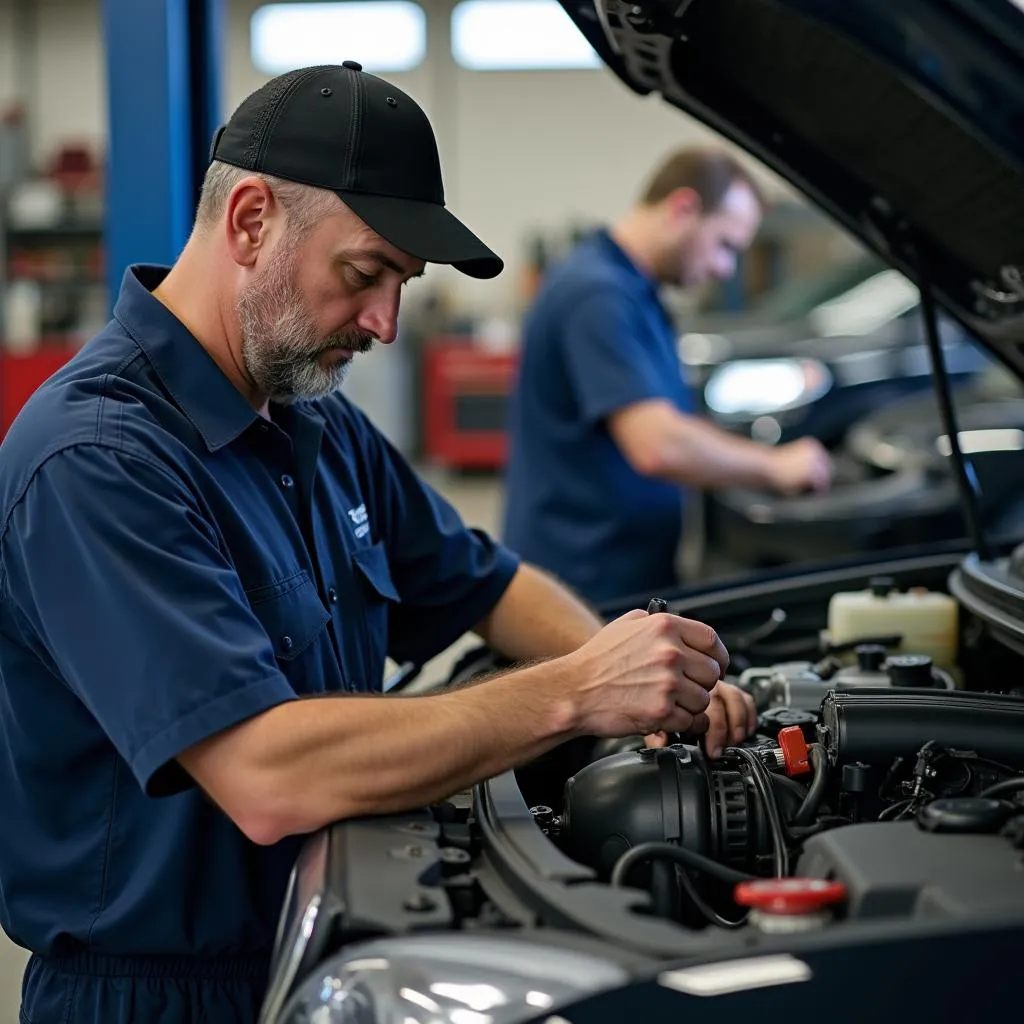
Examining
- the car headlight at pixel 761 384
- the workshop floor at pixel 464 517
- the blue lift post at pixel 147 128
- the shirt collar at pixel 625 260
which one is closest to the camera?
the blue lift post at pixel 147 128

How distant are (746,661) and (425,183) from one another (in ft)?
3.19

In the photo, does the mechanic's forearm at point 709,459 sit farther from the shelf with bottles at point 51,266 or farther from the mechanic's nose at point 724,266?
the shelf with bottles at point 51,266

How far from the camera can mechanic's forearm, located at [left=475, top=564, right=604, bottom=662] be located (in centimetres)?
210

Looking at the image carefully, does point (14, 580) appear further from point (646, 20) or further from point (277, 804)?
point (646, 20)

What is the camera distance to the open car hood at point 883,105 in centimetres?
150

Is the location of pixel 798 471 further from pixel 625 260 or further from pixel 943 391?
pixel 943 391

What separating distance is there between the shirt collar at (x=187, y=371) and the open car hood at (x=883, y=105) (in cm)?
60

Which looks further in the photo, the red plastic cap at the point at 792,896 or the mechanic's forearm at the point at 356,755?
the mechanic's forearm at the point at 356,755

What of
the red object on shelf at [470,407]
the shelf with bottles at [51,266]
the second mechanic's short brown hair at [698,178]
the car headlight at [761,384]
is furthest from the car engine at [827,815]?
the shelf with bottles at [51,266]

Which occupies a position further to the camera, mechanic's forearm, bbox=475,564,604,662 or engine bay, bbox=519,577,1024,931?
mechanic's forearm, bbox=475,564,604,662

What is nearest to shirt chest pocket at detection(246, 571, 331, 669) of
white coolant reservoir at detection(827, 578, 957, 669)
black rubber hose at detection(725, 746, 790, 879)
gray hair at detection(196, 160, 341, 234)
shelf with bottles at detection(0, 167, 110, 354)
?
gray hair at detection(196, 160, 341, 234)

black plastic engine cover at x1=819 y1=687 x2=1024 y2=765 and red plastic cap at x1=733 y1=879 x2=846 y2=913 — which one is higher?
red plastic cap at x1=733 y1=879 x2=846 y2=913

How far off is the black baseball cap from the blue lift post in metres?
1.42

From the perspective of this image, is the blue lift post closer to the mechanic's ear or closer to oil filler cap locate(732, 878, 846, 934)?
the mechanic's ear
